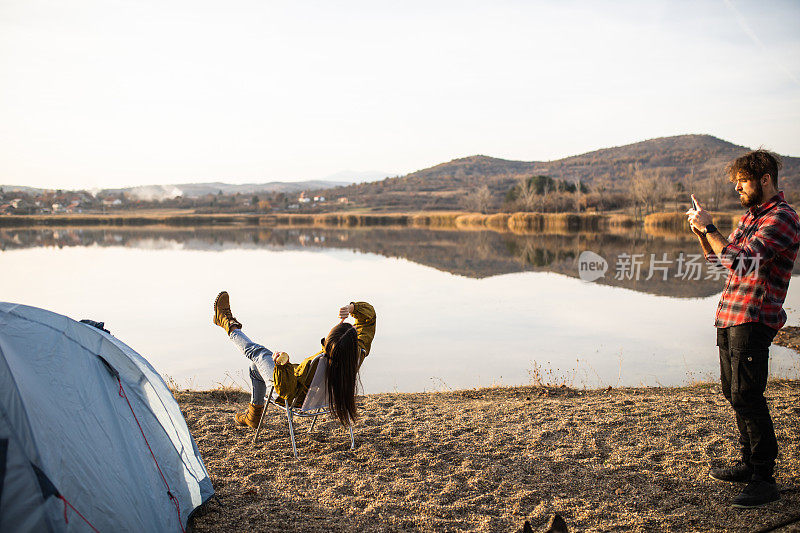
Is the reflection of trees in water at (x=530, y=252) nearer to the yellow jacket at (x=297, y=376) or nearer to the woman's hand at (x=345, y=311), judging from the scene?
the yellow jacket at (x=297, y=376)

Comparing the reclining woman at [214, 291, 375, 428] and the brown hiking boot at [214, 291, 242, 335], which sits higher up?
the brown hiking boot at [214, 291, 242, 335]

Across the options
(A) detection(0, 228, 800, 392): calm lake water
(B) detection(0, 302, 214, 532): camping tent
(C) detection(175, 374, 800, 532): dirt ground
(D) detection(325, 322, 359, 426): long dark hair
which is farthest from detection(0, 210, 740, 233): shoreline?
(B) detection(0, 302, 214, 532): camping tent

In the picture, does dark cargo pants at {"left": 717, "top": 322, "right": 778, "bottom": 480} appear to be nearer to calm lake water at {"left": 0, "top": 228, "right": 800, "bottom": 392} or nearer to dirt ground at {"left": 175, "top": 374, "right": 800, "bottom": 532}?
dirt ground at {"left": 175, "top": 374, "right": 800, "bottom": 532}

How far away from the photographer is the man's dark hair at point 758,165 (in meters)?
3.56

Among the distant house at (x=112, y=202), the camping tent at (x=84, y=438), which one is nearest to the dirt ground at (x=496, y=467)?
the camping tent at (x=84, y=438)

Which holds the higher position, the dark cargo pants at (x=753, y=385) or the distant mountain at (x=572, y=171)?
the distant mountain at (x=572, y=171)

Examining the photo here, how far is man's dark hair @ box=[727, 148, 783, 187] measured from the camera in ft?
11.7

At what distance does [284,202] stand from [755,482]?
104 m

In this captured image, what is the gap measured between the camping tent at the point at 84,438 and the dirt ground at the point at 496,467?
0.45 meters

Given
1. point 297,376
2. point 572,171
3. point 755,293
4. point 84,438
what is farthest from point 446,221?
point 572,171

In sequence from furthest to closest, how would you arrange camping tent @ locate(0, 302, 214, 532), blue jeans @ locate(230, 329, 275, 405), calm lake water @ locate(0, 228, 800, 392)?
calm lake water @ locate(0, 228, 800, 392)
blue jeans @ locate(230, 329, 275, 405)
camping tent @ locate(0, 302, 214, 532)

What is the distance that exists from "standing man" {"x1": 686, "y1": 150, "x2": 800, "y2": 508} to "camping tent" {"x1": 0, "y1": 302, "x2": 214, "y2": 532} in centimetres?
369

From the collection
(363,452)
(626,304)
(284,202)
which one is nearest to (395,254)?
(626,304)

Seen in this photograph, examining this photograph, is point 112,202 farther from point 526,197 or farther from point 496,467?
point 496,467
